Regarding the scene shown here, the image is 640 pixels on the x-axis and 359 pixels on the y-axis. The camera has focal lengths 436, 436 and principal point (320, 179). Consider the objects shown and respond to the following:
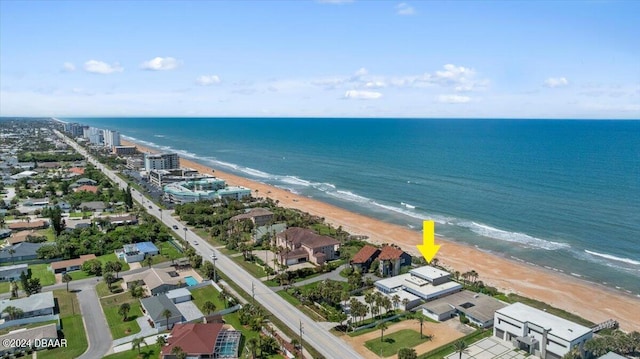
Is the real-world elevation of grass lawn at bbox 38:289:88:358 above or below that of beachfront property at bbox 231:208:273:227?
below

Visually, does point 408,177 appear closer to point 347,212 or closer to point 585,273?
point 347,212

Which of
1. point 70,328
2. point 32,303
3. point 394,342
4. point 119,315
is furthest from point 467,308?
point 32,303

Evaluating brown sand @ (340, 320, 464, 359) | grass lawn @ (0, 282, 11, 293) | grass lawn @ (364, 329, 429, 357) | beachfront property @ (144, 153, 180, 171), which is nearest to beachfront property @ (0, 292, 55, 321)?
grass lawn @ (0, 282, 11, 293)

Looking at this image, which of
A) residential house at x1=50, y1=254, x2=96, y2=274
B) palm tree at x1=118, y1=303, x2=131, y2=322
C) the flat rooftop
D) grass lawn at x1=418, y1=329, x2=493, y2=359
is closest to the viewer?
the flat rooftop

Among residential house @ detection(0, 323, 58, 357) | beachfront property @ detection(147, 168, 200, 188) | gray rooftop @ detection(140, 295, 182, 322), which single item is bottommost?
residential house @ detection(0, 323, 58, 357)

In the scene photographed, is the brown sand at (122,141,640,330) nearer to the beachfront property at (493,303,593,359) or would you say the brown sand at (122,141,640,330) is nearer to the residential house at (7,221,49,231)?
the beachfront property at (493,303,593,359)

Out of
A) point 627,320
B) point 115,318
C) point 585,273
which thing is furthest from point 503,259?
point 115,318

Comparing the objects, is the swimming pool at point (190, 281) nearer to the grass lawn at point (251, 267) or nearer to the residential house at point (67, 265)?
the grass lawn at point (251, 267)
